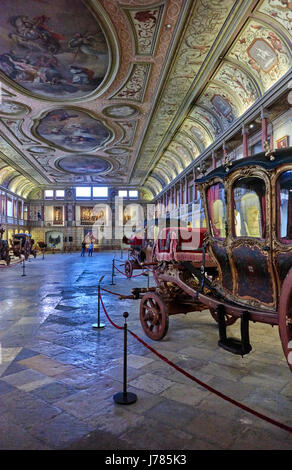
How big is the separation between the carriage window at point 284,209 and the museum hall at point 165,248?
0.04 feet

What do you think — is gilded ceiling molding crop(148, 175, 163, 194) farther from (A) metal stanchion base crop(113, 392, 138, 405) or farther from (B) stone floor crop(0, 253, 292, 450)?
(A) metal stanchion base crop(113, 392, 138, 405)

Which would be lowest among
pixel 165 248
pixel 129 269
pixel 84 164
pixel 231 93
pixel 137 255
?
pixel 129 269

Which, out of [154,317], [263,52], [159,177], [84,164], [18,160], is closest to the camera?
[154,317]

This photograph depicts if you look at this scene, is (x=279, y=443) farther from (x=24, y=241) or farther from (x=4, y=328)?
(x=24, y=241)

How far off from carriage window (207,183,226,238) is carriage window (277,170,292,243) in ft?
2.91

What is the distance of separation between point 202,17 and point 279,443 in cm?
1083

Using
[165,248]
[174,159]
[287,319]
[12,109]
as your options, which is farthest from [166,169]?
[287,319]

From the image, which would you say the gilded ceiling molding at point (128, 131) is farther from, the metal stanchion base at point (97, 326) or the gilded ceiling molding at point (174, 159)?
the metal stanchion base at point (97, 326)

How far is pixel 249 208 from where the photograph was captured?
3.76m

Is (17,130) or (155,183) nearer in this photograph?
(17,130)

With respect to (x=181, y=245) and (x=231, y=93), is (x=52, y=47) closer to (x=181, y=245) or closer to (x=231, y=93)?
(x=231, y=93)

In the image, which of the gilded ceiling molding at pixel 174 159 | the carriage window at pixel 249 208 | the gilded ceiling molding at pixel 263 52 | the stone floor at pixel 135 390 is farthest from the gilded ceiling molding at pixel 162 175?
the carriage window at pixel 249 208

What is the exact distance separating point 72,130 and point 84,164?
951cm

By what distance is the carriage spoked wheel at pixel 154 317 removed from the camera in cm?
491
